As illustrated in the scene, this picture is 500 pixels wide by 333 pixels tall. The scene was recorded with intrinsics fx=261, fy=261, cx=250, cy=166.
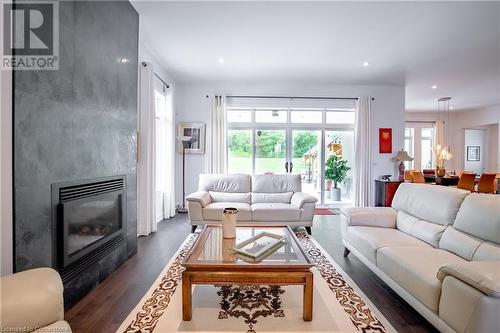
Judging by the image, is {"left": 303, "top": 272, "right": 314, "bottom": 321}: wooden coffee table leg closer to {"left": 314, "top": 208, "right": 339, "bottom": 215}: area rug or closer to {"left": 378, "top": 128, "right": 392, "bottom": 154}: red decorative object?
{"left": 314, "top": 208, "right": 339, "bottom": 215}: area rug

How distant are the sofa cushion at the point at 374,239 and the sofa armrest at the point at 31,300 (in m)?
2.38

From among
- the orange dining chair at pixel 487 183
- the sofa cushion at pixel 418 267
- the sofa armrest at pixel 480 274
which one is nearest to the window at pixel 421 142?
the orange dining chair at pixel 487 183

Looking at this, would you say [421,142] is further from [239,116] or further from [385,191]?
[239,116]

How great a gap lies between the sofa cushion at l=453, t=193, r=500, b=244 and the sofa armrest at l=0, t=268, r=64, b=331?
278 cm

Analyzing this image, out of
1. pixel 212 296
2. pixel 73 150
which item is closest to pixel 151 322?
pixel 212 296

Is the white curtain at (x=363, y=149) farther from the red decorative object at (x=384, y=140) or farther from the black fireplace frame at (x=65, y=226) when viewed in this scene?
the black fireplace frame at (x=65, y=226)

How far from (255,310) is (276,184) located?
2.91 meters

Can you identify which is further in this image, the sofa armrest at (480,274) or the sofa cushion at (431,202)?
the sofa cushion at (431,202)

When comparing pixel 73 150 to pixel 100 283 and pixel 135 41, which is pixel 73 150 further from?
pixel 135 41

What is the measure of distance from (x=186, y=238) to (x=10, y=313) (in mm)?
2885

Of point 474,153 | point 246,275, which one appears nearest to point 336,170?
point 246,275

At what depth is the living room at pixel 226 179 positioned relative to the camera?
168 cm

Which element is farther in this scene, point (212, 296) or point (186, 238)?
point (186, 238)

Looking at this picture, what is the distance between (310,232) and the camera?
13.7 ft
